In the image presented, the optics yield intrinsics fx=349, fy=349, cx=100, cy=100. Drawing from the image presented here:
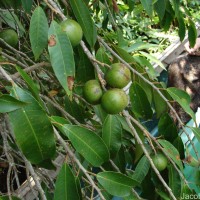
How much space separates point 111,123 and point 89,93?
0.17m

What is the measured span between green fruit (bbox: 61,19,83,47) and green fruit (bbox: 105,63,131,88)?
0.12 meters

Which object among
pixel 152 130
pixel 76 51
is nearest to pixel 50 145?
pixel 76 51

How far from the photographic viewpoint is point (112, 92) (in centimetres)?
86

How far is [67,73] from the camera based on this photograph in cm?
80

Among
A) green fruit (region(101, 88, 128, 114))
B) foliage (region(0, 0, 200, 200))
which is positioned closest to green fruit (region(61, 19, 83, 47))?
foliage (region(0, 0, 200, 200))

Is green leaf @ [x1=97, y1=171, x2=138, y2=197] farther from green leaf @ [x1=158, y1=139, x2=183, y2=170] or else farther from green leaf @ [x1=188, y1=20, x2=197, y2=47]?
green leaf @ [x1=188, y1=20, x2=197, y2=47]

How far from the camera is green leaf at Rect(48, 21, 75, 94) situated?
31.2 inches

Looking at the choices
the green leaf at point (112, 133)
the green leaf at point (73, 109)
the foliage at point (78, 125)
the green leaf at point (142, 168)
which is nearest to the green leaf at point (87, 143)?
the foliage at point (78, 125)

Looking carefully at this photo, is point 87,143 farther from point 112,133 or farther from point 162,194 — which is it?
point 162,194

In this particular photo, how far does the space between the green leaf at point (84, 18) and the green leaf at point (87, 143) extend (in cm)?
26

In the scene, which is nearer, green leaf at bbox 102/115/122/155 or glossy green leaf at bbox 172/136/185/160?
green leaf at bbox 102/115/122/155

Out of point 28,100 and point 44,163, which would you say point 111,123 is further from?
point 28,100

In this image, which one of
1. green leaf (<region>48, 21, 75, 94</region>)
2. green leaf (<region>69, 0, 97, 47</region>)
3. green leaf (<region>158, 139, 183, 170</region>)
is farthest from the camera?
green leaf (<region>158, 139, 183, 170</region>)

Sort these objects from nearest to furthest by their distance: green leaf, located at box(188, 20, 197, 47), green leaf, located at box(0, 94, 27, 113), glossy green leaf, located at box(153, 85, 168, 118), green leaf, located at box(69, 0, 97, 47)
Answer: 1. green leaf, located at box(0, 94, 27, 113)
2. green leaf, located at box(69, 0, 97, 47)
3. glossy green leaf, located at box(153, 85, 168, 118)
4. green leaf, located at box(188, 20, 197, 47)
